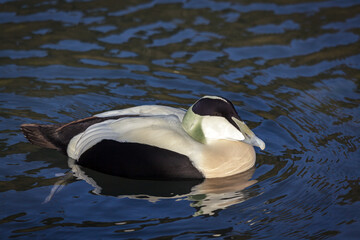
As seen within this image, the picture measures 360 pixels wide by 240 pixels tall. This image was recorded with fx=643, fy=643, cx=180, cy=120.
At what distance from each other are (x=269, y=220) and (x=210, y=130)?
1057 millimetres

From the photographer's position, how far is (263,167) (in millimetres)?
5762

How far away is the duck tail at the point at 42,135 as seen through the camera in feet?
19.0

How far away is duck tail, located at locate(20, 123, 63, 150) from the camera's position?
5.79 m

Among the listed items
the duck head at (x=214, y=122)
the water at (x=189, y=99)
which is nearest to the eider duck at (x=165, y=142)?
the duck head at (x=214, y=122)

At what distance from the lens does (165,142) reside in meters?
5.36

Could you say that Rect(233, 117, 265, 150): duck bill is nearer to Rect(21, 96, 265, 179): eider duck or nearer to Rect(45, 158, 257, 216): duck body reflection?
Rect(21, 96, 265, 179): eider duck

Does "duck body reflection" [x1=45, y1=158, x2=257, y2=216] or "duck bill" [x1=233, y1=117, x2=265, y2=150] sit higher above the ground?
"duck bill" [x1=233, y1=117, x2=265, y2=150]

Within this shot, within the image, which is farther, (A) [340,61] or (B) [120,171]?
(A) [340,61]

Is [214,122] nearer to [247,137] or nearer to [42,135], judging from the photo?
[247,137]

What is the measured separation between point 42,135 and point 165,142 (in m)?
1.20

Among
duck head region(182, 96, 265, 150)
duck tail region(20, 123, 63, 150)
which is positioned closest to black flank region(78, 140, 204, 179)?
duck head region(182, 96, 265, 150)

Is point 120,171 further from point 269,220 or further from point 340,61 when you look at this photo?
point 340,61

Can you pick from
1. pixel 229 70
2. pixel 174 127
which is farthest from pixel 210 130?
pixel 229 70

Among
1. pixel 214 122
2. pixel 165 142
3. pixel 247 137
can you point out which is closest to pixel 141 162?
pixel 165 142
